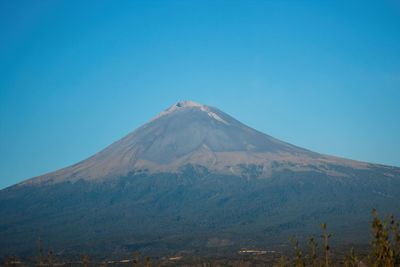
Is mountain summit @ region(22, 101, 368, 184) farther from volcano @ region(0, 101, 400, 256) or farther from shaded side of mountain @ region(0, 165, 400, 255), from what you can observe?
shaded side of mountain @ region(0, 165, 400, 255)

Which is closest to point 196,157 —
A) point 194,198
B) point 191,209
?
point 194,198

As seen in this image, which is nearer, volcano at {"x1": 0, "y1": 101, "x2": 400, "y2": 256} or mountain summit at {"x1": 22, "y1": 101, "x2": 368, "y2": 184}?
volcano at {"x1": 0, "y1": 101, "x2": 400, "y2": 256}

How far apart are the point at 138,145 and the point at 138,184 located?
36.9 metres

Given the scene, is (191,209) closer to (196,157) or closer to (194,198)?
(194,198)

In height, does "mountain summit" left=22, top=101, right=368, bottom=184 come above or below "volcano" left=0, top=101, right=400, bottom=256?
above

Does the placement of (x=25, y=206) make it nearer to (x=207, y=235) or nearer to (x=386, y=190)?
(x=207, y=235)

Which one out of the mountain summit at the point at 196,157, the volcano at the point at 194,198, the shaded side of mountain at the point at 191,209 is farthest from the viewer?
the mountain summit at the point at 196,157

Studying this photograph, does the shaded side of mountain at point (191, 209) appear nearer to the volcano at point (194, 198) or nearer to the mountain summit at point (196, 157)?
the volcano at point (194, 198)

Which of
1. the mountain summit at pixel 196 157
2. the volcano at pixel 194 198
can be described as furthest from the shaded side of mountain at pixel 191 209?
the mountain summit at pixel 196 157

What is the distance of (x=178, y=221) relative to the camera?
398ft

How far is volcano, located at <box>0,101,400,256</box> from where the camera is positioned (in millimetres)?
96438

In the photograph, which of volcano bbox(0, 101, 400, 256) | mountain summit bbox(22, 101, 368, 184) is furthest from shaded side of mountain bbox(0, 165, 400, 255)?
mountain summit bbox(22, 101, 368, 184)

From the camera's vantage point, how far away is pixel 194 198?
14550 cm

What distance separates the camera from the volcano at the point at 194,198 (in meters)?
96.4
